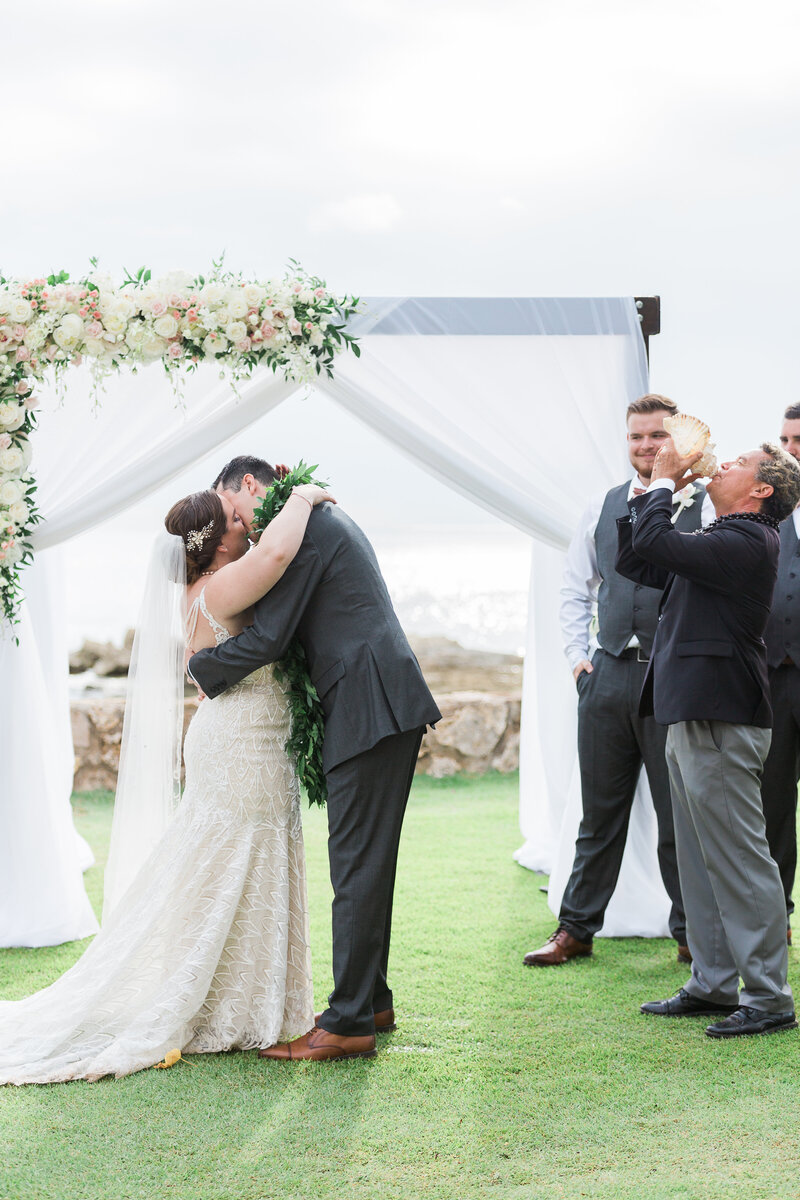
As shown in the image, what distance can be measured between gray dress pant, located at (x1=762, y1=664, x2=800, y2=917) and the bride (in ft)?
5.92

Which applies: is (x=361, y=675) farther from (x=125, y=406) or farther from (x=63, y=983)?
(x=125, y=406)

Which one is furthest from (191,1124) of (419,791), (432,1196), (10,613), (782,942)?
(419,791)

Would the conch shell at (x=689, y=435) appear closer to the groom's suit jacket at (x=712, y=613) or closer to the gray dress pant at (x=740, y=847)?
the groom's suit jacket at (x=712, y=613)

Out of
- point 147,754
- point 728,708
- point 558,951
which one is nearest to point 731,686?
point 728,708

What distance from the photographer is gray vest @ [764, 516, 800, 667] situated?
154 inches

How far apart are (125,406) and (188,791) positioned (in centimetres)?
193

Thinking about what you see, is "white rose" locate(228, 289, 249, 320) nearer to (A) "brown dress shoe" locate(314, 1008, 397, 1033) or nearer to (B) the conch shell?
(B) the conch shell

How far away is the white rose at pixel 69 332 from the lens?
4117mm

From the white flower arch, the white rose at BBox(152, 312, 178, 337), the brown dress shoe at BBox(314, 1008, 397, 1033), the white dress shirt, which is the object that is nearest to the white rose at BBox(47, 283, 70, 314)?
the white flower arch

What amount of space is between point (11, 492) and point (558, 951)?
268 cm

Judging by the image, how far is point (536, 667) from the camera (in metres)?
5.50

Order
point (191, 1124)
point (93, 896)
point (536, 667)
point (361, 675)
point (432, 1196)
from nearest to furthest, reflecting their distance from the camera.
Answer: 1. point (432, 1196)
2. point (191, 1124)
3. point (361, 675)
4. point (93, 896)
5. point (536, 667)

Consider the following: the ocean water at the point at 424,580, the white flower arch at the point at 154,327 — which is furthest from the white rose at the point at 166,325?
the ocean water at the point at 424,580

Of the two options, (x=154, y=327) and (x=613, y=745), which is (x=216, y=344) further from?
(x=613, y=745)
